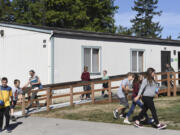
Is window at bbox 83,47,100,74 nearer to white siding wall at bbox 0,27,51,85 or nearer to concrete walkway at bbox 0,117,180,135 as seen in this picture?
white siding wall at bbox 0,27,51,85

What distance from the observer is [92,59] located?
18047 millimetres

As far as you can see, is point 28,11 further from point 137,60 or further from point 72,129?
point 72,129

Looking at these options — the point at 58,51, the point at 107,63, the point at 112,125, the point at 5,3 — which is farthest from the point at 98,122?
the point at 5,3

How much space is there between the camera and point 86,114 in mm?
11930

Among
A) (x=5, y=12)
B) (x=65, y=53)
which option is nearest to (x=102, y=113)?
(x=65, y=53)

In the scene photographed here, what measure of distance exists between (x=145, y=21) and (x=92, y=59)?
51905 millimetres

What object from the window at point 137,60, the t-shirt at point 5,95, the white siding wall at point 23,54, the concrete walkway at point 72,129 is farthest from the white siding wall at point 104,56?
the t-shirt at point 5,95

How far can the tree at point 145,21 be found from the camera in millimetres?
67750

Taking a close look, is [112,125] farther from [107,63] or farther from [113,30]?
[113,30]

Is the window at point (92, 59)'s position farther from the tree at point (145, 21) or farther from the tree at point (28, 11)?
the tree at point (145, 21)

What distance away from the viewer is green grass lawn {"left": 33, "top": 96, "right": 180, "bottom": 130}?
10568mm

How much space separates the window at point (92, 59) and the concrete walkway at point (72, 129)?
723 cm

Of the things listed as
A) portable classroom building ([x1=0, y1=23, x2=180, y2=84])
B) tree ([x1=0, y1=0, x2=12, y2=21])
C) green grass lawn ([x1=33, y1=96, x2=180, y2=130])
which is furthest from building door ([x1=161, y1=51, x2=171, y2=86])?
tree ([x1=0, y1=0, x2=12, y2=21])

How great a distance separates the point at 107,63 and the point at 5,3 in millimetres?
34136
